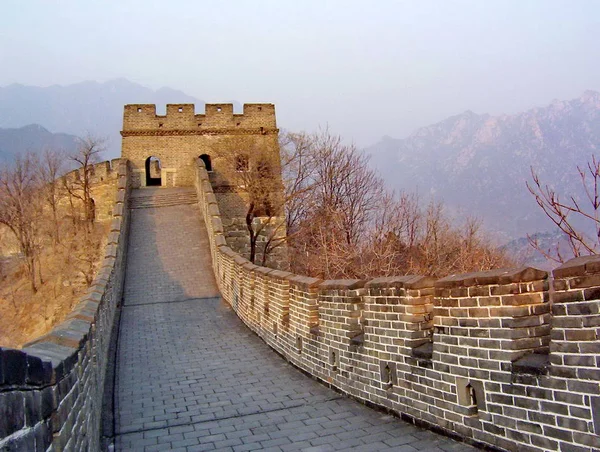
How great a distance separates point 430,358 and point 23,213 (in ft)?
90.3

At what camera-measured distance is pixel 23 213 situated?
2798 centimetres

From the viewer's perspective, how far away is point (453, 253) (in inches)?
863

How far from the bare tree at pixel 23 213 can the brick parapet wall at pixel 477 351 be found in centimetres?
2386

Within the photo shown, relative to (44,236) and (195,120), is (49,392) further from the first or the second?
(44,236)

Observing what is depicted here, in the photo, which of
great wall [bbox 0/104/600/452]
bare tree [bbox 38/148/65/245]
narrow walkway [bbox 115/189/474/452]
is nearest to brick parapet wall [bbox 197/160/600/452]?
great wall [bbox 0/104/600/452]

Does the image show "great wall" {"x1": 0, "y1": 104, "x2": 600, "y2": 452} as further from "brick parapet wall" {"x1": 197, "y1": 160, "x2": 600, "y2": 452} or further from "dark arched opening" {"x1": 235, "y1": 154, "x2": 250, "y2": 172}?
"dark arched opening" {"x1": 235, "y1": 154, "x2": 250, "y2": 172}

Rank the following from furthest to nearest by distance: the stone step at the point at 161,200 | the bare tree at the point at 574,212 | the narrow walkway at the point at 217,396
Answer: the stone step at the point at 161,200 → the bare tree at the point at 574,212 → the narrow walkway at the point at 217,396

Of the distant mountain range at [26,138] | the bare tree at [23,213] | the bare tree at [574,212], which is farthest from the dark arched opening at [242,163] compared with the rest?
the distant mountain range at [26,138]

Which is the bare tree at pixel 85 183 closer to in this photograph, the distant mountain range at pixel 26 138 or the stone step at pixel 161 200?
the stone step at pixel 161 200

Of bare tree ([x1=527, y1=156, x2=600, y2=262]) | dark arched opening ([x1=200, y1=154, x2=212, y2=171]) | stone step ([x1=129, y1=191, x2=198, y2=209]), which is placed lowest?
bare tree ([x1=527, y1=156, x2=600, y2=262])

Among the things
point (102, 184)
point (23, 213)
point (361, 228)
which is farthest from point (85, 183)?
point (361, 228)

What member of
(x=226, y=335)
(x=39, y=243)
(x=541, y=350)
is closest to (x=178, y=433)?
(x=541, y=350)

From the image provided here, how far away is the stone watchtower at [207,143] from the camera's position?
27031mm

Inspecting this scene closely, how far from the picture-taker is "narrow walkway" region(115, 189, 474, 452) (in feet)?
17.9
